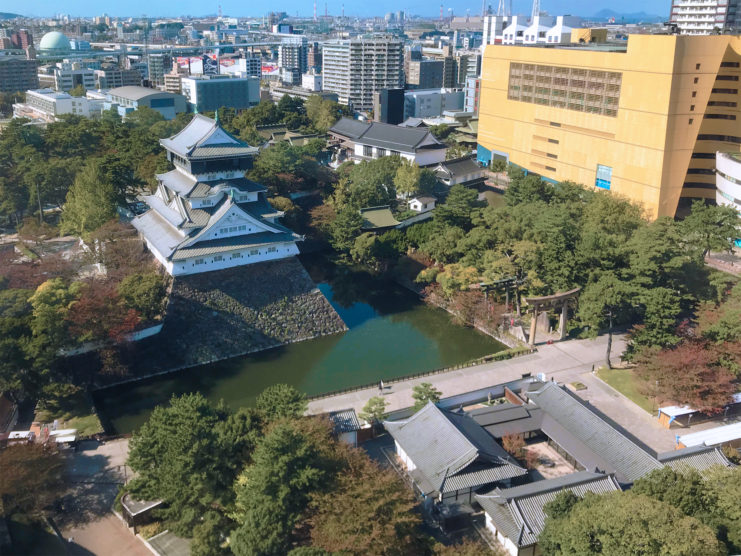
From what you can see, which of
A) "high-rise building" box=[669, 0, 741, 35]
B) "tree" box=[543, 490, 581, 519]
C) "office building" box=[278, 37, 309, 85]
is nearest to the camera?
"tree" box=[543, 490, 581, 519]

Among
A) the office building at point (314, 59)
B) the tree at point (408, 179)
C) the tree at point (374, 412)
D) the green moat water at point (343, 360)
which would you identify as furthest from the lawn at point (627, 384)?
the office building at point (314, 59)

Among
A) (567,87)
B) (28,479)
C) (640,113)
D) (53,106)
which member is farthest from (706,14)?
(28,479)

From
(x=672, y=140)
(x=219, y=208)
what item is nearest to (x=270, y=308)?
(x=219, y=208)

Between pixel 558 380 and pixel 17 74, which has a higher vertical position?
pixel 17 74

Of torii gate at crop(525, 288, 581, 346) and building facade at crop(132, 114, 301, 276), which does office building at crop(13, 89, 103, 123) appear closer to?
building facade at crop(132, 114, 301, 276)

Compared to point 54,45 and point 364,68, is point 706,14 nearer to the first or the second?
point 364,68

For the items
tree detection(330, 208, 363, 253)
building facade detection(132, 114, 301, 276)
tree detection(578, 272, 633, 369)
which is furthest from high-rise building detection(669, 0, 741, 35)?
building facade detection(132, 114, 301, 276)

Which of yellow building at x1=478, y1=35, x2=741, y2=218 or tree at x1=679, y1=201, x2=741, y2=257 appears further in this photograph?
yellow building at x1=478, y1=35, x2=741, y2=218
